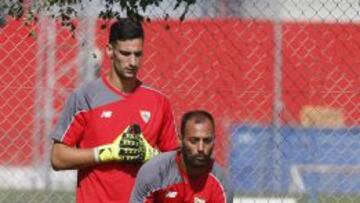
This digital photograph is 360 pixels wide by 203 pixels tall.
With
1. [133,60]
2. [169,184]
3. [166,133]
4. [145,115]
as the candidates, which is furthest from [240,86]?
[169,184]

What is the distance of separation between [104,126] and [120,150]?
6.2 inches

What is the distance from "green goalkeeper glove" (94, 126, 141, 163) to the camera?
4059 millimetres

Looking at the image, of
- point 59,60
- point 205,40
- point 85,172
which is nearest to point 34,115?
point 59,60

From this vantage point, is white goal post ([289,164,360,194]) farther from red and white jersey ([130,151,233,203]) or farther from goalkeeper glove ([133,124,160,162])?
red and white jersey ([130,151,233,203])

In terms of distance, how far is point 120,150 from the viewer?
4.06m

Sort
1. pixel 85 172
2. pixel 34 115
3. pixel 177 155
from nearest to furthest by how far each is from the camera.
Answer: pixel 177 155, pixel 85 172, pixel 34 115

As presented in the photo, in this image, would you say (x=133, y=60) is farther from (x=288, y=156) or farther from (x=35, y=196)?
(x=288, y=156)

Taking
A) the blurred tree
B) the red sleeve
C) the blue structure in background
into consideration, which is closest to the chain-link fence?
the blue structure in background

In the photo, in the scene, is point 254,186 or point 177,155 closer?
point 177,155

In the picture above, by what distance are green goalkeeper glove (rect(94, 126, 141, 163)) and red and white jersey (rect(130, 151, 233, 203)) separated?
0.46 feet

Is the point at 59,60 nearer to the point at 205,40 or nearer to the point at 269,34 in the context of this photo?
the point at 205,40

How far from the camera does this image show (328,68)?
300 inches

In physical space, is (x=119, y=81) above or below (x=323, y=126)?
above

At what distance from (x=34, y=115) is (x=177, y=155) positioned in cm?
343
